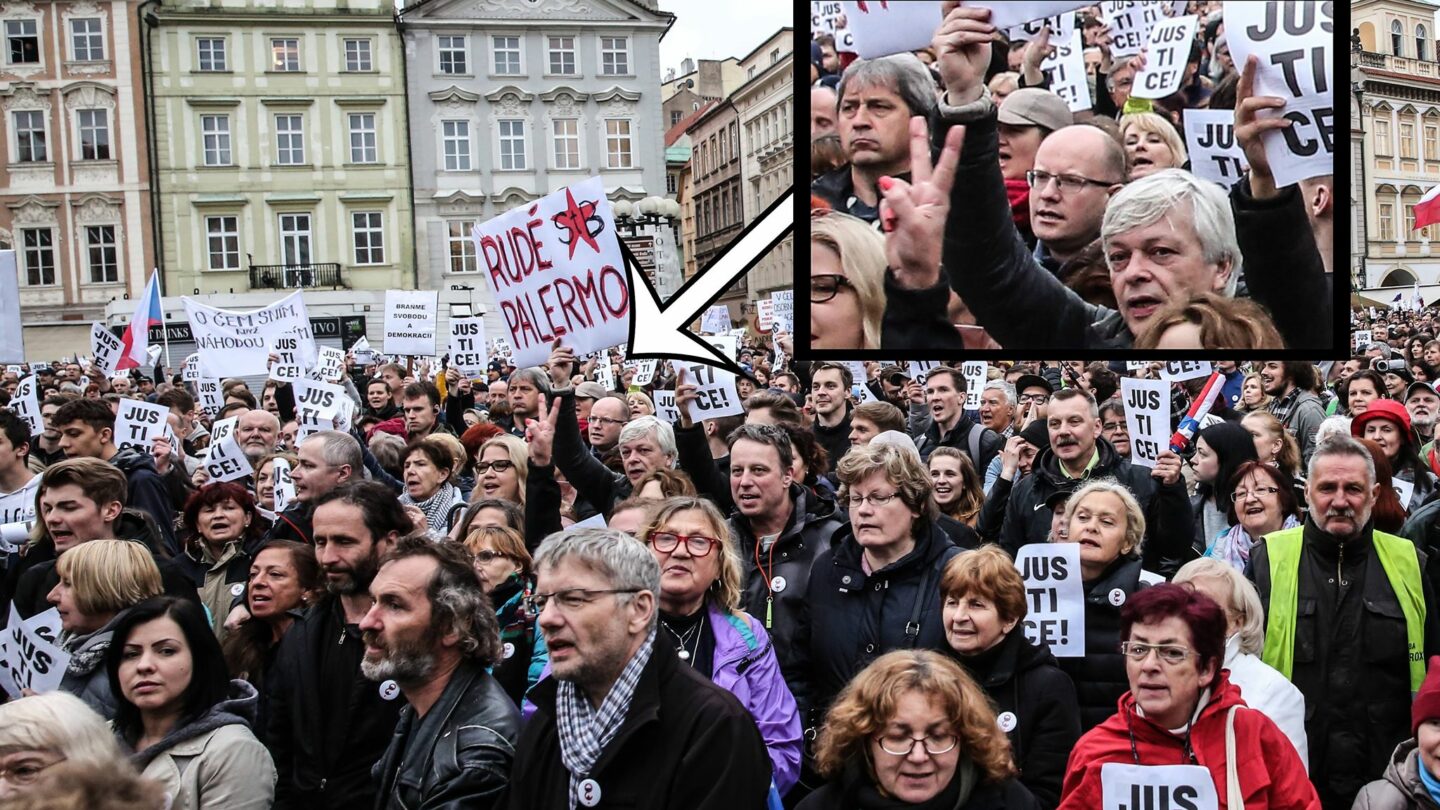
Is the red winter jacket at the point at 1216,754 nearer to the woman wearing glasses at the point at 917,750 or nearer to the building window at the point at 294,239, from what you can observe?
the woman wearing glasses at the point at 917,750

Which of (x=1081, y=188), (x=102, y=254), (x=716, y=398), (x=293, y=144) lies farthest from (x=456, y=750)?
(x=102, y=254)

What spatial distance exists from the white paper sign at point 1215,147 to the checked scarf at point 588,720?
1859 mm

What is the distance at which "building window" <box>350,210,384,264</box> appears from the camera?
154 ft

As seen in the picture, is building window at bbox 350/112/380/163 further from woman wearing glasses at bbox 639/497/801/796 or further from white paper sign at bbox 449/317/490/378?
woman wearing glasses at bbox 639/497/801/796

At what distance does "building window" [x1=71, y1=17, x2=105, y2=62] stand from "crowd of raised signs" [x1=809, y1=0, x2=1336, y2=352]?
4767 centimetres

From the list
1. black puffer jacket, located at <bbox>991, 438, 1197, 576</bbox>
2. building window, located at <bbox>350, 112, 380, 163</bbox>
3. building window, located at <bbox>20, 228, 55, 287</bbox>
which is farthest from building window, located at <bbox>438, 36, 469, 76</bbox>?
black puffer jacket, located at <bbox>991, 438, 1197, 576</bbox>

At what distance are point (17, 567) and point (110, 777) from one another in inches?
164

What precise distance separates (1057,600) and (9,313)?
10.8 meters

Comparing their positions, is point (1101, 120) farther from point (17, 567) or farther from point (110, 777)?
point (17, 567)

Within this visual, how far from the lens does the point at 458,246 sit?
1868 inches

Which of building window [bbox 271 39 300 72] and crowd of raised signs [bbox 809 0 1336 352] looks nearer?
crowd of raised signs [bbox 809 0 1336 352]

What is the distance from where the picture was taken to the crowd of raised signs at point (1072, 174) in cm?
355

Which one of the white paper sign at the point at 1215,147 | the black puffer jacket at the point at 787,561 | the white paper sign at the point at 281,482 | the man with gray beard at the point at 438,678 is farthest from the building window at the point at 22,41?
the white paper sign at the point at 1215,147

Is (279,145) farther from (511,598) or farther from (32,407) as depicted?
(511,598)
